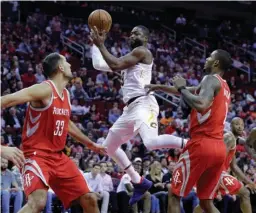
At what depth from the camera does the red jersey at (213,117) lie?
7.49 meters

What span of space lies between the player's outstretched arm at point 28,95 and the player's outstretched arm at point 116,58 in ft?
5.35

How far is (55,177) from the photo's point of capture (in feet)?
23.5

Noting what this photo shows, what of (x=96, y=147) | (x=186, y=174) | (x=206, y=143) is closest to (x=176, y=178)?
(x=186, y=174)

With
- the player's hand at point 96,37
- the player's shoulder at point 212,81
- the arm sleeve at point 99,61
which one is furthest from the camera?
the arm sleeve at point 99,61

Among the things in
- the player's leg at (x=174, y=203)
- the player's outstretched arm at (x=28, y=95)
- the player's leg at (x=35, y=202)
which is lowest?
the player's leg at (x=174, y=203)

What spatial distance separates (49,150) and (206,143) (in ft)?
5.86

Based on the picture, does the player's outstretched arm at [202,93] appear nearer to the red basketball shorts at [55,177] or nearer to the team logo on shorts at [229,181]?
the red basketball shorts at [55,177]

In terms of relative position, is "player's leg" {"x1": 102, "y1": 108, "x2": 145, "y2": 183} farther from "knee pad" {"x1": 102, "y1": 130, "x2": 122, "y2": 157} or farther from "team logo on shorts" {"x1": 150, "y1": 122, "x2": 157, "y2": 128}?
"team logo on shorts" {"x1": 150, "y1": 122, "x2": 157, "y2": 128}

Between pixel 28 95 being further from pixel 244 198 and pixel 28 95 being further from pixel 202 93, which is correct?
pixel 244 198

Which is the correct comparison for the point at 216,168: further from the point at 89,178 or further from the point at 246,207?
the point at 89,178

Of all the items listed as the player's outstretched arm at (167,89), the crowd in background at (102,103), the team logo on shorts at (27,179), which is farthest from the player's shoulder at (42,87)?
the crowd in background at (102,103)

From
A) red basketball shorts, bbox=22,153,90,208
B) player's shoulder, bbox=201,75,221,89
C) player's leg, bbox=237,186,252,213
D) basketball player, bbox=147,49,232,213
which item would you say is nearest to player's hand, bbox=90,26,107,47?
basketball player, bbox=147,49,232,213

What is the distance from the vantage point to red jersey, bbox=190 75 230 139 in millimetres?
7488

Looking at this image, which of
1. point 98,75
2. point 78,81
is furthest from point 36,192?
point 98,75
